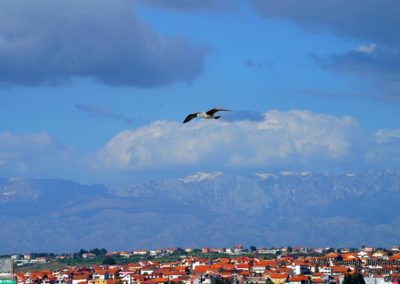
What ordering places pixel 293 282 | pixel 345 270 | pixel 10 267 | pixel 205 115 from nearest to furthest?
1. pixel 205 115
2. pixel 10 267
3. pixel 293 282
4. pixel 345 270

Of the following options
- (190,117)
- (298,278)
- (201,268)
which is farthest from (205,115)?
(201,268)

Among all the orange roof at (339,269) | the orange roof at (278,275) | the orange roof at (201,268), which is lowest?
the orange roof at (278,275)

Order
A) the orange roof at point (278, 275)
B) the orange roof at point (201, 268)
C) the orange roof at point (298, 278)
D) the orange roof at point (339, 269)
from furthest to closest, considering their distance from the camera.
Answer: the orange roof at point (201, 268) < the orange roof at point (339, 269) < the orange roof at point (278, 275) < the orange roof at point (298, 278)

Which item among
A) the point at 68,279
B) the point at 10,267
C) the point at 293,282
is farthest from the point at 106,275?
the point at 10,267

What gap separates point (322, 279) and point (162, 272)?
25.2 metres

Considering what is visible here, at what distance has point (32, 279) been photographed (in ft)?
617

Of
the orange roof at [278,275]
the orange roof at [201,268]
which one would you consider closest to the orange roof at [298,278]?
the orange roof at [278,275]

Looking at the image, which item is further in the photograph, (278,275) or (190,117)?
(278,275)

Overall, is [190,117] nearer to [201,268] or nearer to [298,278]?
[298,278]

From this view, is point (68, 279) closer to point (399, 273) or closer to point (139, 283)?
point (139, 283)

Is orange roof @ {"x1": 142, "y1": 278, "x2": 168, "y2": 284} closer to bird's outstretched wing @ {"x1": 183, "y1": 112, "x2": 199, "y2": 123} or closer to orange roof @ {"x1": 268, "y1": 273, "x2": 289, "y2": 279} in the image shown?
orange roof @ {"x1": 268, "y1": 273, "x2": 289, "y2": 279}

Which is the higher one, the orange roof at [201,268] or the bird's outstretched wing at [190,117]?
the orange roof at [201,268]

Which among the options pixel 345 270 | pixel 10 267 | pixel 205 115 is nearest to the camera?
pixel 205 115

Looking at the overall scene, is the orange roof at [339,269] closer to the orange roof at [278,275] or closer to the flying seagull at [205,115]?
the orange roof at [278,275]
